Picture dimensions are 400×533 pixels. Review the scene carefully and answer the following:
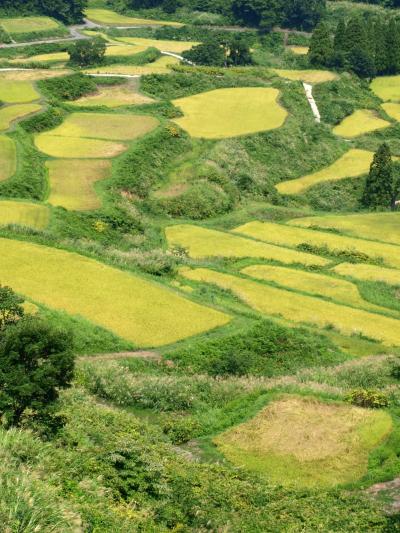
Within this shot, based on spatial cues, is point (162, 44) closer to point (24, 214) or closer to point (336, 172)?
point (336, 172)

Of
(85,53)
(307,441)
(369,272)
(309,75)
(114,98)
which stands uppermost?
(85,53)

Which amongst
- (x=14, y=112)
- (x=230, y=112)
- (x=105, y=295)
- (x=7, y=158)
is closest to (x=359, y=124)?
(x=230, y=112)

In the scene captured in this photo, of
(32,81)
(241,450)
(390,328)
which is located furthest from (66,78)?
(241,450)

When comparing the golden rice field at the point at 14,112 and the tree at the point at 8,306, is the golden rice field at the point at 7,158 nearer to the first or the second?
the golden rice field at the point at 14,112

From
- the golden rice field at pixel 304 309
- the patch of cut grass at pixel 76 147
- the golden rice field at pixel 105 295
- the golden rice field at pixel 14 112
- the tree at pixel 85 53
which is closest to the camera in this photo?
the golden rice field at pixel 105 295

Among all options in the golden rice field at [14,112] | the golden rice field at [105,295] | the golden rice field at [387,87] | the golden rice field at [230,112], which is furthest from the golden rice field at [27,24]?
the golden rice field at [105,295]

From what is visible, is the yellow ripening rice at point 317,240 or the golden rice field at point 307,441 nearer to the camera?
the golden rice field at point 307,441
